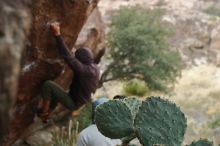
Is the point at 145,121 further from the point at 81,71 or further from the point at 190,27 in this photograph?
the point at 190,27

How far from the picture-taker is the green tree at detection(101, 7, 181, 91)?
1644cm

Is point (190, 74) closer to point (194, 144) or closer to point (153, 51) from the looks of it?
point (153, 51)

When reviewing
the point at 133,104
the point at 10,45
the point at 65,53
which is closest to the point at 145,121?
the point at 133,104

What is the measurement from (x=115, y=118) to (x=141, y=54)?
→ 497 inches

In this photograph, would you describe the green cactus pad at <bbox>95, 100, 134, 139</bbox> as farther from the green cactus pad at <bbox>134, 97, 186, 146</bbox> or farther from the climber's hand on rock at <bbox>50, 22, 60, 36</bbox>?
the climber's hand on rock at <bbox>50, 22, 60, 36</bbox>

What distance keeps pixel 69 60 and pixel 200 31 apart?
80.9 ft

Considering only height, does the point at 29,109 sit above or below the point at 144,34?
above

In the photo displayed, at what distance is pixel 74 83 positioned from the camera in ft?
25.9

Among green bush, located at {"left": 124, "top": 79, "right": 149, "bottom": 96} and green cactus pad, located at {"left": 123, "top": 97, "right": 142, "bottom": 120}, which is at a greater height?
green cactus pad, located at {"left": 123, "top": 97, "right": 142, "bottom": 120}

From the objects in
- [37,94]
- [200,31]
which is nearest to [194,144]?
[37,94]

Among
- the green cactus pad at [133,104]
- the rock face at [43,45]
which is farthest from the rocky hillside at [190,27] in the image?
the green cactus pad at [133,104]

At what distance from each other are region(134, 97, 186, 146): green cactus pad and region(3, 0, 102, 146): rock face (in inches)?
151

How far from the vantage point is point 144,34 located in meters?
16.7

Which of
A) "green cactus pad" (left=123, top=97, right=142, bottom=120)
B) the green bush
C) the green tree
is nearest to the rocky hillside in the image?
the green bush
